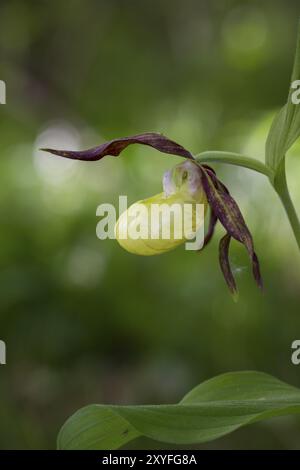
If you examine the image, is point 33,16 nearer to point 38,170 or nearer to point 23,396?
point 38,170

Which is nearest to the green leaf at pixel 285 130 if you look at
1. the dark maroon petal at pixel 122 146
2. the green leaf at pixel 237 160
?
the green leaf at pixel 237 160

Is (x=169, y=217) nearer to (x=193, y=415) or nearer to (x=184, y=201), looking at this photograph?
(x=184, y=201)

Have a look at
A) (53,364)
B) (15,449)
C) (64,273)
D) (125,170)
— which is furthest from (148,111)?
(15,449)

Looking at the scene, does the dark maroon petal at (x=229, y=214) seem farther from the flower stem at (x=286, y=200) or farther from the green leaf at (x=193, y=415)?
the green leaf at (x=193, y=415)

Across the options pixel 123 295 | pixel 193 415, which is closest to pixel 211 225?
pixel 193 415

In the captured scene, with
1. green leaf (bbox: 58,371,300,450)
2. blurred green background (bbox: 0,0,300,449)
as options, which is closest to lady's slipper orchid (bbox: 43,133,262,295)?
green leaf (bbox: 58,371,300,450)
